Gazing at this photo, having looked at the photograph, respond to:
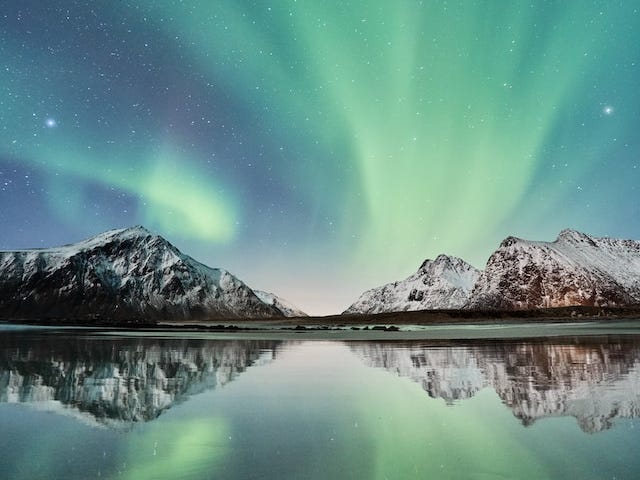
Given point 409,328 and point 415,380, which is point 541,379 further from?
point 409,328

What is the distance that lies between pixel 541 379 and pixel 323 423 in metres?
10.0

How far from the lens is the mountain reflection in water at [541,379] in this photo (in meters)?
13.4

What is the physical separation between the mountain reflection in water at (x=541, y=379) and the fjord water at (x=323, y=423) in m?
0.09

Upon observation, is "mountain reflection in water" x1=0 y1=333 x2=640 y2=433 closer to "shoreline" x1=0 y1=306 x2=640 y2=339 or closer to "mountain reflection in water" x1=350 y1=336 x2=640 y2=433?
"mountain reflection in water" x1=350 y1=336 x2=640 y2=433

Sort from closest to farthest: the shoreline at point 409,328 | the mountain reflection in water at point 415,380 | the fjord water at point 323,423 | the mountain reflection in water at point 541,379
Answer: the fjord water at point 323,423
the mountain reflection in water at point 541,379
the mountain reflection in water at point 415,380
the shoreline at point 409,328

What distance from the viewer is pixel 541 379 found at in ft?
61.8

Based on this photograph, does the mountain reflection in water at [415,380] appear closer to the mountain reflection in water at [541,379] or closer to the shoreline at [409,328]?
the mountain reflection in water at [541,379]

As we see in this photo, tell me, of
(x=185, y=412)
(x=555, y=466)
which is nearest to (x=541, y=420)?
(x=555, y=466)

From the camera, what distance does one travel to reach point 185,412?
1365cm

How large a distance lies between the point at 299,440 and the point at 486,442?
12.0 feet

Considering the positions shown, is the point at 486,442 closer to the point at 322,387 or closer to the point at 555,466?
the point at 555,466

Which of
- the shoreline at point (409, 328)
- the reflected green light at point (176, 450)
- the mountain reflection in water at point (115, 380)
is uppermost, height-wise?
the shoreline at point (409, 328)

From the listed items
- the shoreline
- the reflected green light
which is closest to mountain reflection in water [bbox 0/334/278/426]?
the reflected green light

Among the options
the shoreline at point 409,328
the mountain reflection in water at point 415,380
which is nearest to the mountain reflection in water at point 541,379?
the mountain reflection in water at point 415,380
